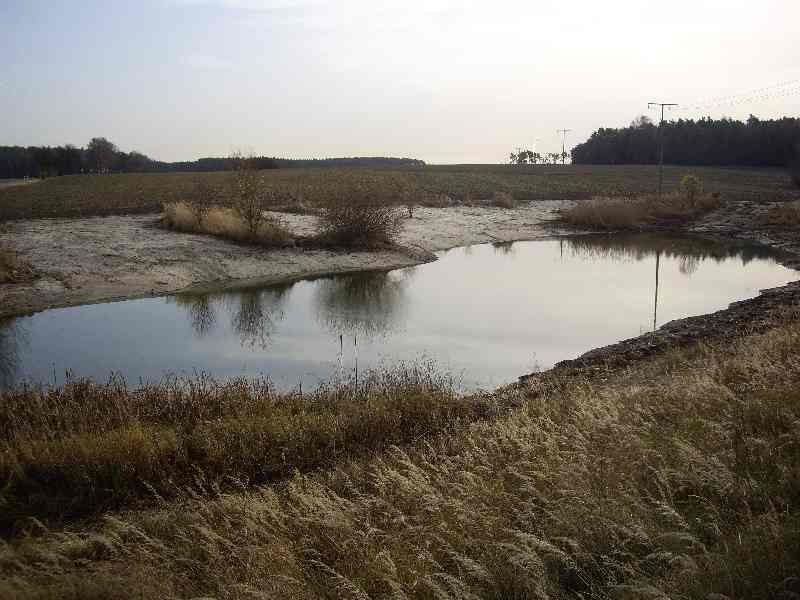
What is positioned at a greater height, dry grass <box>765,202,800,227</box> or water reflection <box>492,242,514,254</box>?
dry grass <box>765,202,800,227</box>

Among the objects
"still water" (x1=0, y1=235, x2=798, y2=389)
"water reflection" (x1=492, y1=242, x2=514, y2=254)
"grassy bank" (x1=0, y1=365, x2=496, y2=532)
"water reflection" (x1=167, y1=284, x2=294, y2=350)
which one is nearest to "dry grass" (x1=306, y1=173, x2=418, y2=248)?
"still water" (x1=0, y1=235, x2=798, y2=389)

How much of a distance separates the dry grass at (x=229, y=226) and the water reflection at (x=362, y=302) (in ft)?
14.2

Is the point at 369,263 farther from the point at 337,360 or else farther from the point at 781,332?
the point at 781,332

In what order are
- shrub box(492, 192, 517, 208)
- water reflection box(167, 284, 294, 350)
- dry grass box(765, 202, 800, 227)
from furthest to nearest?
shrub box(492, 192, 517, 208)
dry grass box(765, 202, 800, 227)
water reflection box(167, 284, 294, 350)

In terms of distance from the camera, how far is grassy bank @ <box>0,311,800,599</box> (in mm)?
4504

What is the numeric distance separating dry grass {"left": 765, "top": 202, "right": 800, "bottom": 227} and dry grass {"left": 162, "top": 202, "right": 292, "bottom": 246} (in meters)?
29.5

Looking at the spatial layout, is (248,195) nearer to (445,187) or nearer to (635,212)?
(635,212)

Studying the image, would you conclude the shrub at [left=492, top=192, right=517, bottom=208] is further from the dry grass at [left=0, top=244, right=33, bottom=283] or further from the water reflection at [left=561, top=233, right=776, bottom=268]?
the dry grass at [left=0, top=244, right=33, bottom=283]

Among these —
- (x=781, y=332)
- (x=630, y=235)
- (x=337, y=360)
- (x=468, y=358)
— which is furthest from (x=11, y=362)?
(x=630, y=235)

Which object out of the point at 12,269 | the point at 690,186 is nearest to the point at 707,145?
the point at 690,186

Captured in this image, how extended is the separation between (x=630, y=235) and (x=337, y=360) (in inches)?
1160

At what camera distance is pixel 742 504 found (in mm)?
5219

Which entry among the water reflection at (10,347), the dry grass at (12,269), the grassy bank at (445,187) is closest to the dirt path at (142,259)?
the dry grass at (12,269)

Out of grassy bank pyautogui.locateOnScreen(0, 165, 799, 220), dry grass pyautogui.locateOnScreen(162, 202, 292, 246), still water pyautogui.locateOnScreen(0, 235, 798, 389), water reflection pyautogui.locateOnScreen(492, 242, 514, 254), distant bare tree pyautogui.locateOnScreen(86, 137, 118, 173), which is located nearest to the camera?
still water pyautogui.locateOnScreen(0, 235, 798, 389)
